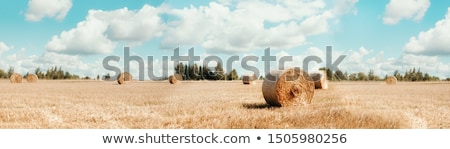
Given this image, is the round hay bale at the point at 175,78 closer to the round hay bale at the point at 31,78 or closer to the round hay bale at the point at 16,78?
the round hay bale at the point at 31,78

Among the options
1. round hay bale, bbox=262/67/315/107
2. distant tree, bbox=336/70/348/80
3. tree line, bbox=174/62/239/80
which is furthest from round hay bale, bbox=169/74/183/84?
round hay bale, bbox=262/67/315/107

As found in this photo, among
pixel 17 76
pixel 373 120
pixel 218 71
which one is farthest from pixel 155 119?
pixel 17 76

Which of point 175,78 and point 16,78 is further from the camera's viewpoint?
point 16,78

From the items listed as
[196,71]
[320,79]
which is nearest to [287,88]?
[320,79]

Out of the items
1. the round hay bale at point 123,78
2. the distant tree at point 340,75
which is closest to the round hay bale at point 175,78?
the round hay bale at point 123,78

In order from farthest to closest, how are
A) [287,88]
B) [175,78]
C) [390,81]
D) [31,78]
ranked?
[31,78], [390,81], [175,78], [287,88]

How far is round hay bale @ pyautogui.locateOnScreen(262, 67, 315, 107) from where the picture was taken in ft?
34.2

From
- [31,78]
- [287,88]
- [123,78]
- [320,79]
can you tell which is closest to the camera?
[287,88]

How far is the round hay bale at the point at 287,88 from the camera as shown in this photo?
1044cm

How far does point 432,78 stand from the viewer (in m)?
42.3

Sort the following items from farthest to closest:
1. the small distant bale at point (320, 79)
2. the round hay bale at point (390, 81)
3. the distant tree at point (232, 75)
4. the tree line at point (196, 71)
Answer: the distant tree at point (232, 75) < the round hay bale at point (390, 81) < the tree line at point (196, 71) < the small distant bale at point (320, 79)

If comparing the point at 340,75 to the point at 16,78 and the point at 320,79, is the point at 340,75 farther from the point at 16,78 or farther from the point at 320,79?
the point at 16,78

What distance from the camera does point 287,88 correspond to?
34.7ft

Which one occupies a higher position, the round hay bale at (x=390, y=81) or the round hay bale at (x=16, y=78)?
the round hay bale at (x=16, y=78)
